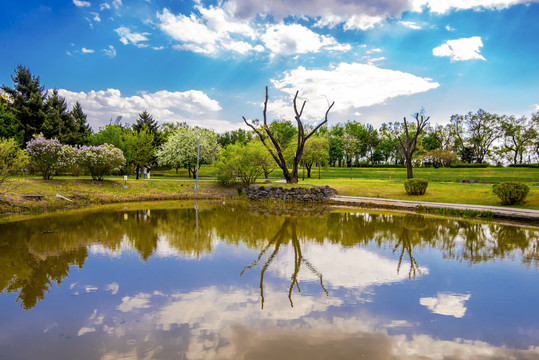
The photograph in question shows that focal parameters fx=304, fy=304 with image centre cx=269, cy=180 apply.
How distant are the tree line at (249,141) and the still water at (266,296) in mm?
16858

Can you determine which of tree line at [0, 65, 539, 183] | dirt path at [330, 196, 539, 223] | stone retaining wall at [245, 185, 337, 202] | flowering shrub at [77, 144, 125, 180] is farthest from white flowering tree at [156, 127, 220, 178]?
dirt path at [330, 196, 539, 223]

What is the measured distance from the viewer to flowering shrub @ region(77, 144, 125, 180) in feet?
91.2

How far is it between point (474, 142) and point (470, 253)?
75.1 m

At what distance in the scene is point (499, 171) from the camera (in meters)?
47.4

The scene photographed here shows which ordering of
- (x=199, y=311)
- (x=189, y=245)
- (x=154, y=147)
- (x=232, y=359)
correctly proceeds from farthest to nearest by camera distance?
(x=154, y=147) < (x=189, y=245) < (x=199, y=311) < (x=232, y=359)

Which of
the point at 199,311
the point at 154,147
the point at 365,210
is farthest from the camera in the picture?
the point at 154,147

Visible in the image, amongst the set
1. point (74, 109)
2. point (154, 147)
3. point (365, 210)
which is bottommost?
point (365, 210)

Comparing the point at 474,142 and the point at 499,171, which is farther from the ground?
the point at 474,142

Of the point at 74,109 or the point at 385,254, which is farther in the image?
the point at 74,109

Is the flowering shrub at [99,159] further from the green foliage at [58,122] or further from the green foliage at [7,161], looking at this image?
the green foliage at [58,122]

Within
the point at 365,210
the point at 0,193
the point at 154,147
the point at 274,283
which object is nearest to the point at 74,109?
the point at 154,147

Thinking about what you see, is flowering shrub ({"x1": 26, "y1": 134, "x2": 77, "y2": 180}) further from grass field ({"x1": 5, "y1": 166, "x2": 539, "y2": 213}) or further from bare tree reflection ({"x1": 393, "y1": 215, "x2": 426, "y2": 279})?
bare tree reflection ({"x1": 393, "y1": 215, "x2": 426, "y2": 279})

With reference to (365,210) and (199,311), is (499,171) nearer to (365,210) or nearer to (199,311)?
(365,210)

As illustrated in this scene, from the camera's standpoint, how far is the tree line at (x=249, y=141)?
32944 millimetres
